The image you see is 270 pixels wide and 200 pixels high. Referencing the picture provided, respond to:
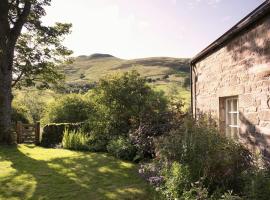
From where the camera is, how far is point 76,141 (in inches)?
587

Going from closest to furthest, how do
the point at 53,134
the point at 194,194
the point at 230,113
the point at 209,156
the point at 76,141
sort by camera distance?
the point at 194,194 → the point at 209,156 → the point at 230,113 → the point at 76,141 → the point at 53,134

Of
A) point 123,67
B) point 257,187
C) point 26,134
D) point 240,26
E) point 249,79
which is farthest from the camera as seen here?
point 123,67

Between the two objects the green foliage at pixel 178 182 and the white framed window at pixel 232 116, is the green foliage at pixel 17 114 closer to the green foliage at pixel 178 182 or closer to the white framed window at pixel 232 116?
the white framed window at pixel 232 116

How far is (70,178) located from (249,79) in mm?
5190

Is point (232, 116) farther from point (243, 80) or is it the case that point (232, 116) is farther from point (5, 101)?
point (5, 101)

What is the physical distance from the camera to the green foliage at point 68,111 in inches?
958

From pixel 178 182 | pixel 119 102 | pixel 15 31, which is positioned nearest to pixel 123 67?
pixel 15 31

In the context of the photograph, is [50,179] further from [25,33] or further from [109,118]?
[25,33]

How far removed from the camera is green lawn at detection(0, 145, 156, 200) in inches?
293

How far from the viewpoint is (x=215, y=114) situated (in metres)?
9.84

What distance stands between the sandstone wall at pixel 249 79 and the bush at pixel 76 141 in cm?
660

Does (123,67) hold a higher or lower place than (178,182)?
higher

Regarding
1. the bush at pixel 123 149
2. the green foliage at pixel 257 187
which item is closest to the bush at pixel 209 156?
the green foliage at pixel 257 187

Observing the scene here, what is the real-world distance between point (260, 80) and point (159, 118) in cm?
567
